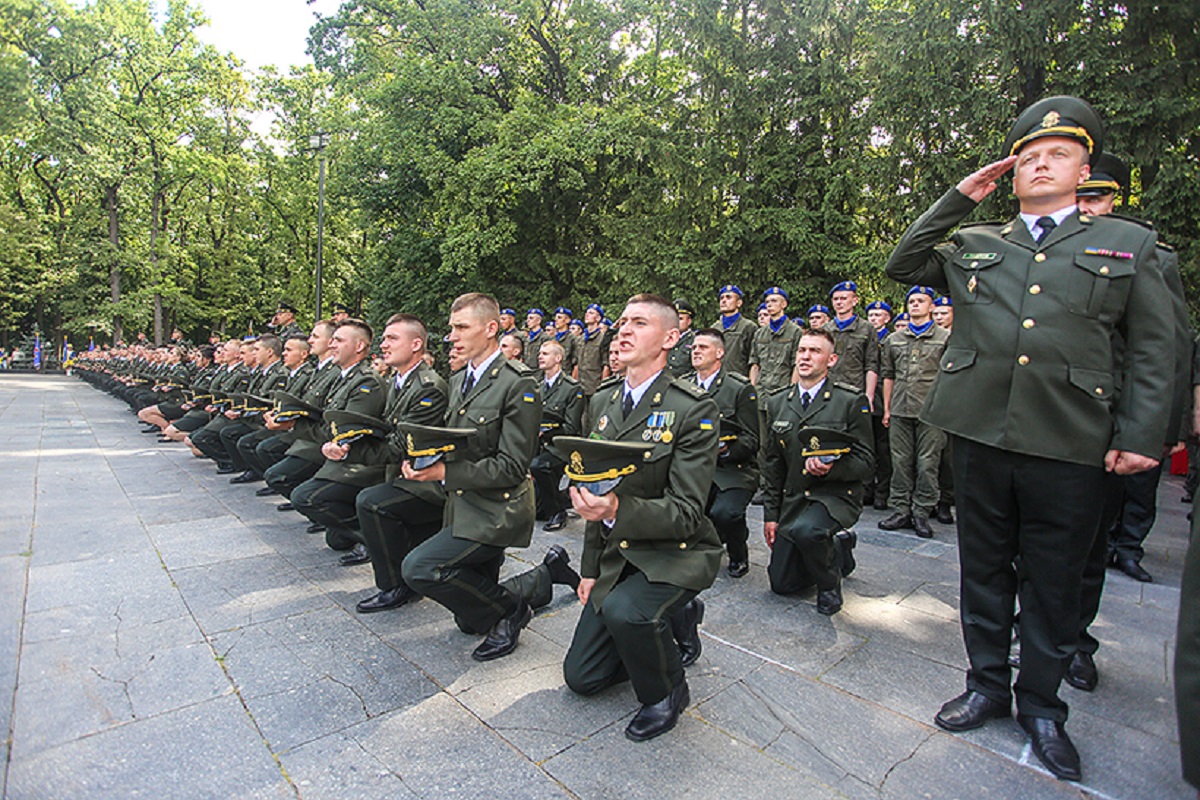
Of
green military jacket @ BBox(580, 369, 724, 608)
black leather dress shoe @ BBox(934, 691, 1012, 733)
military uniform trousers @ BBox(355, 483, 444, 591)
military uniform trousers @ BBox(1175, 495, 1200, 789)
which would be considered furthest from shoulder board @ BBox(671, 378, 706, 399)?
military uniform trousers @ BBox(355, 483, 444, 591)

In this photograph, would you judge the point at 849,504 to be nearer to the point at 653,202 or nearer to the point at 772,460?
the point at 772,460

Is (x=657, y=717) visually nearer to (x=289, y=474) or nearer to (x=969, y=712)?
(x=969, y=712)

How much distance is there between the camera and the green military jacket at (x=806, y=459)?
13.8 feet

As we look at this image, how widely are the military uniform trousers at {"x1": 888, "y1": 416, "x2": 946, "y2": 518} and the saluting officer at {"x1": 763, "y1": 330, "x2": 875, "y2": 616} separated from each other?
1.96 m

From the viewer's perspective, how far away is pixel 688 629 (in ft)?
10.4

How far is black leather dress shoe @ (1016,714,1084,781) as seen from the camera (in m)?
2.39

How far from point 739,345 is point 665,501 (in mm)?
5923

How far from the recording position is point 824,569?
156 inches

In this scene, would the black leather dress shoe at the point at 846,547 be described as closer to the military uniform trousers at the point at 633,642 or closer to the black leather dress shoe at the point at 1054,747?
the black leather dress shoe at the point at 1054,747

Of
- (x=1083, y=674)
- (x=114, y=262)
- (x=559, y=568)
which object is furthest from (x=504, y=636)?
(x=114, y=262)

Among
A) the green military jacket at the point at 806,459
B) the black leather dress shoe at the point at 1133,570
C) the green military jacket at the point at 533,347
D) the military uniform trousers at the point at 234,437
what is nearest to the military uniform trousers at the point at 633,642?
the green military jacket at the point at 806,459

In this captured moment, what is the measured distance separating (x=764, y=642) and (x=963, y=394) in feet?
5.40

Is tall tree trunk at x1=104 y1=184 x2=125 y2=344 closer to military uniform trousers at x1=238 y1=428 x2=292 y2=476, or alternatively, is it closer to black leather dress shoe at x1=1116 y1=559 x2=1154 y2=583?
military uniform trousers at x1=238 y1=428 x2=292 y2=476

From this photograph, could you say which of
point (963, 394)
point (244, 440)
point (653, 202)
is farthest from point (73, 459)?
point (653, 202)
